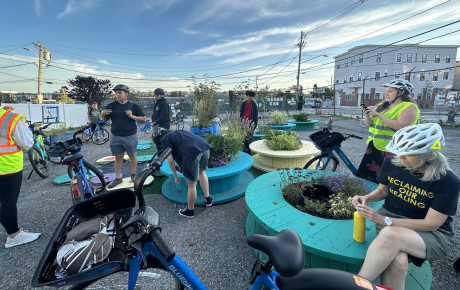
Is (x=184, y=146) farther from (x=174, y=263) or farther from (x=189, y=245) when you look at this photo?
(x=174, y=263)

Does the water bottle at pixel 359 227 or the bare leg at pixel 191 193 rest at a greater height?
the water bottle at pixel 359 227

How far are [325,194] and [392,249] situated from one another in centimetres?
124

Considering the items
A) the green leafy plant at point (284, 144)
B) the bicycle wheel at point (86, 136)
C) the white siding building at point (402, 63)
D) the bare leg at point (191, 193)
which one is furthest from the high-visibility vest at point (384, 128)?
the white siding building at point (402, 63)

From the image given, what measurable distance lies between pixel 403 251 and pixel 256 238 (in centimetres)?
116

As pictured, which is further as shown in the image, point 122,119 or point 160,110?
point 160,110

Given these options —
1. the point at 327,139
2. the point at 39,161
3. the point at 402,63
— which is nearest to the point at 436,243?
the point at 327,139

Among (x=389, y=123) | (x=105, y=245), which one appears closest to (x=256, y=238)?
(x=105, y=245)

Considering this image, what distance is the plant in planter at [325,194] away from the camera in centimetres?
219

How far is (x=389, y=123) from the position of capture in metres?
2.48

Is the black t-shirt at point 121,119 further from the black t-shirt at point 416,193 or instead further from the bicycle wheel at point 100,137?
the bicycle wheel at point 100,137

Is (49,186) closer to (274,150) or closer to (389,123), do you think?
(274,150)

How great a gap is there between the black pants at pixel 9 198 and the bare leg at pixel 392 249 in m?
3.66

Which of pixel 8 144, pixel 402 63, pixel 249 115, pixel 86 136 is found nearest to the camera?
pixel 8 144

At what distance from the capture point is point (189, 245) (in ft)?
8.28
